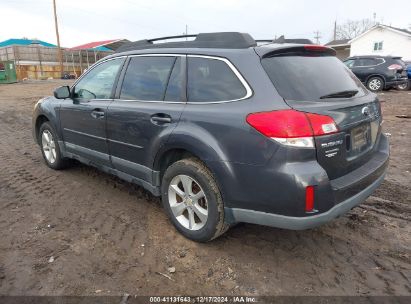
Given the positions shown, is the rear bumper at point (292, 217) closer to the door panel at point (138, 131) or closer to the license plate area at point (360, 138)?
the license plate area at point (360, 138)

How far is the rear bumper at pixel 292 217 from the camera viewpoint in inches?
104

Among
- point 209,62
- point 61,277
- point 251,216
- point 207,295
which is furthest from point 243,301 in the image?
point 209,62

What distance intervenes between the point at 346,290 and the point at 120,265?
5.92 ft

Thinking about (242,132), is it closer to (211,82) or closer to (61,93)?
(211,82)

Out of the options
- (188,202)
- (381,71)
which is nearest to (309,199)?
(188,202)

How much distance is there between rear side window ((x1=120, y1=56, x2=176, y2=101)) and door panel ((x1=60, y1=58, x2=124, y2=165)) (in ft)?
0.84

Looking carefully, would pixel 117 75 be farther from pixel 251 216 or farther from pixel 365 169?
pixel 365 169

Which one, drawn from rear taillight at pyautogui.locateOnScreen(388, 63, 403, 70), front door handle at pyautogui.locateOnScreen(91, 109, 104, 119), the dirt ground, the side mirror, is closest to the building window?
rear taillight at pyautogui.locateOnScreen(388, 63, 403, 70)

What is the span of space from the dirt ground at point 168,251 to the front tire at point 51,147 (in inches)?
28.2

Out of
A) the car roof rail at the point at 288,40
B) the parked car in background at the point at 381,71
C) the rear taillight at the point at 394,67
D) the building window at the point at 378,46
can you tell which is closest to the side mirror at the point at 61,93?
the car roof rail at the point at 288,40

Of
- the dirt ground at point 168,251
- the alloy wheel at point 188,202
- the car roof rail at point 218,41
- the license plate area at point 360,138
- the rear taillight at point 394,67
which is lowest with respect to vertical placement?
the dirt ground at point 168,251

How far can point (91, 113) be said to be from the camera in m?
4.27

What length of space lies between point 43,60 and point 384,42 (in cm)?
3601

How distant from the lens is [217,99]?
3.02 m
